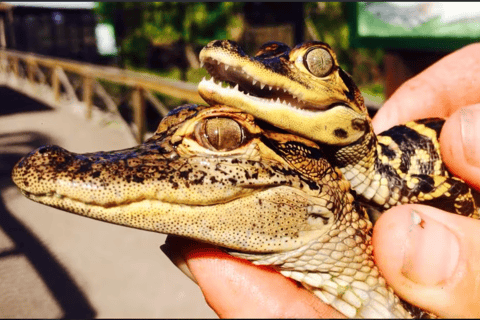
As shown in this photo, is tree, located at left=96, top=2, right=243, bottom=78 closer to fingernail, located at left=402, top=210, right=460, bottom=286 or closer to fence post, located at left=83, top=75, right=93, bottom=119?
fence post, located at left=83, top=75, right=93, bottom=119

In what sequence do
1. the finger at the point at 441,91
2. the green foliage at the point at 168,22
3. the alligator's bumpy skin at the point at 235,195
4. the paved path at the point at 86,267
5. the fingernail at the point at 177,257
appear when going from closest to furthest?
the alligator's bumpy skin at the point at 235,195 < the fingernail at the point at 177,257 < the finger at the point at 441,91 < the paved path at the point at 86,267 < the green foliage at the point at 168,22

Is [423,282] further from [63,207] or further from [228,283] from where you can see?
[63,207]

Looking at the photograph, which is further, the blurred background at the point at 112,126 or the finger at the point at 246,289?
the blurred background at the point at 112,126

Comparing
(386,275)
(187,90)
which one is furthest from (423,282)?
(187,90)

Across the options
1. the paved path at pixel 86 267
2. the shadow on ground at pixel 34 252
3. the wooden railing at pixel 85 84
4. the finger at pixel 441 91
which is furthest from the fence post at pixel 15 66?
the finger at pixel 441 91

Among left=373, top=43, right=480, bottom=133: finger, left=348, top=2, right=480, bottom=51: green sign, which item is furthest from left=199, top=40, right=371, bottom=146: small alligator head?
left=348, top=2, right=480, bottom=51: green sign

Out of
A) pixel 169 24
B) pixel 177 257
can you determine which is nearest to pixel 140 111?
pixel 177 257

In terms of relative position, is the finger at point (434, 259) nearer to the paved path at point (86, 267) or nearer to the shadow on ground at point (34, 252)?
the shadow on ground at point (34, 252)
